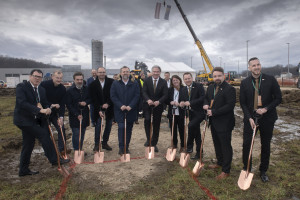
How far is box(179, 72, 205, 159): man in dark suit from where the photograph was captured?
4.93 metres

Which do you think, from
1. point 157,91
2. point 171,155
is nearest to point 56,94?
point 157,91

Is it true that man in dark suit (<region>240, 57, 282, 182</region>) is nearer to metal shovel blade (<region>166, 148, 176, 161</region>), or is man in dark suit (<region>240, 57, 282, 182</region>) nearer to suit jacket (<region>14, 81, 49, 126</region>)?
metal shovel blade (<region>166, 148, 176, 161</region>)

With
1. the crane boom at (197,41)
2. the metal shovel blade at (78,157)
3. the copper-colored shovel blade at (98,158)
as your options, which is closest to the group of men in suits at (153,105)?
the metal shovel blade at (78,157)

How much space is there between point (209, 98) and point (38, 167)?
3.89 m

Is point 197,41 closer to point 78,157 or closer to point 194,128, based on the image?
point 194,128

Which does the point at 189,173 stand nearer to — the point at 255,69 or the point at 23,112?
the point at 255,69

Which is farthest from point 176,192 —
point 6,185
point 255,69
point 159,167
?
point 6,185

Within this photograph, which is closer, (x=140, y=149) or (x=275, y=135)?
(x=140, y=149)

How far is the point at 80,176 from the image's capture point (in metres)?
4.17

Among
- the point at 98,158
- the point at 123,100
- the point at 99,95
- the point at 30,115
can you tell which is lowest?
the point at 98,158

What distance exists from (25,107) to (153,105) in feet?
9.13

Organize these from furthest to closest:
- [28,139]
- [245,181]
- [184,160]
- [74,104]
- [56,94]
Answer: [74,104], [56,94], [184,160], [28,139], [245,181]

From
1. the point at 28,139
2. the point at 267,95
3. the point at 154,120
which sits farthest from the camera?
the point at 154,120

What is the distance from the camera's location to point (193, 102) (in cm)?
489
